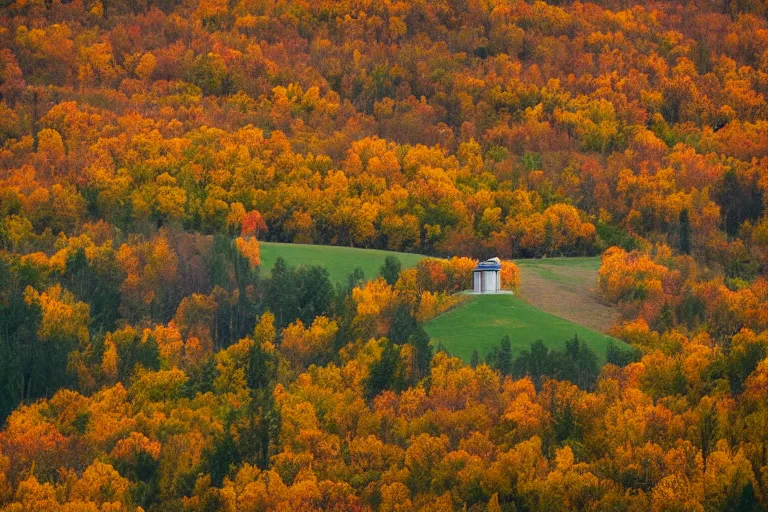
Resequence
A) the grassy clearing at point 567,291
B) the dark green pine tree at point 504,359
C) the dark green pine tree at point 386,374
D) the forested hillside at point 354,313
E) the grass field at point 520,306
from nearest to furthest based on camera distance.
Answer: the forested hillside at point 354,313 < the dark green pine tree at point 504,359 < the dark green pine tree at point 386,374 < the grass field at point 520,306 < the grassy clearing at point 567,291

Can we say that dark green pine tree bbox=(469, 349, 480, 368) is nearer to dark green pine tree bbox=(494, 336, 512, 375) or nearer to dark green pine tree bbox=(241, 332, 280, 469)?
dark green pine tree bbox=(494, 336, 512, 375)

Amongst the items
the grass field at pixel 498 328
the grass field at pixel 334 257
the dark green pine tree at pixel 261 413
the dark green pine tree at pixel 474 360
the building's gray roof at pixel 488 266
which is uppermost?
the building's gray roof at pixel 488 266

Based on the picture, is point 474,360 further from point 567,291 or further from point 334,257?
point 334,257

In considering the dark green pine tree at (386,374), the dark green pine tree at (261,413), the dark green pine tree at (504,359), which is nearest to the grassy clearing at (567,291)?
the dark green pine tree at (504,359)

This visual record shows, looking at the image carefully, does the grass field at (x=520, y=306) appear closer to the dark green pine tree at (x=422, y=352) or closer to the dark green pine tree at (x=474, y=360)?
the dark green pine tree at (x=474, y=360)

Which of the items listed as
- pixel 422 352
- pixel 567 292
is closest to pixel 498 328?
pixel 422 352
